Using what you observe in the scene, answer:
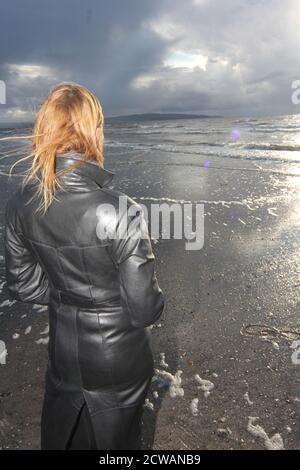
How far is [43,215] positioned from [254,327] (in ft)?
11.6

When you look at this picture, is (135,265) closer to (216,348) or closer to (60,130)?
(60,130)

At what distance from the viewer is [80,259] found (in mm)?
1951

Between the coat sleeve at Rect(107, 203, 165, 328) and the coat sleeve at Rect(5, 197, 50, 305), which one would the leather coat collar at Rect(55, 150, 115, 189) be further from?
the coat sleeve at Rect(5, 197, 50, 305)

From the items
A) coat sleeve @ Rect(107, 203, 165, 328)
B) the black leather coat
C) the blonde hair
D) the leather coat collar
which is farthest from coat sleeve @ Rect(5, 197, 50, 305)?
coat sleeve @ Rect(107, 203, 165, 328)

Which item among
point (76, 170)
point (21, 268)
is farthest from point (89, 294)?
point (76, 170)

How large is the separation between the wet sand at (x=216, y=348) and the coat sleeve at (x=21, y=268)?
5.29 feet

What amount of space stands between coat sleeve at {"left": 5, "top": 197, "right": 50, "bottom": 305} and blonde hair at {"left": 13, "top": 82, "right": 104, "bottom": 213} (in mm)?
358

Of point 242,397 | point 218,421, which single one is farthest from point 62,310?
point 242,397

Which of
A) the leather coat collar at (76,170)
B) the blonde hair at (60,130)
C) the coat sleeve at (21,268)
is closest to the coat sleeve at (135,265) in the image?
the leather coat collar at (76,170)

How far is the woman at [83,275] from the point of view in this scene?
187 cm

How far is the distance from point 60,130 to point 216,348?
3.32 m

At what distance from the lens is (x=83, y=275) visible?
1.99m

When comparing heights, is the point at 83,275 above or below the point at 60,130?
below
